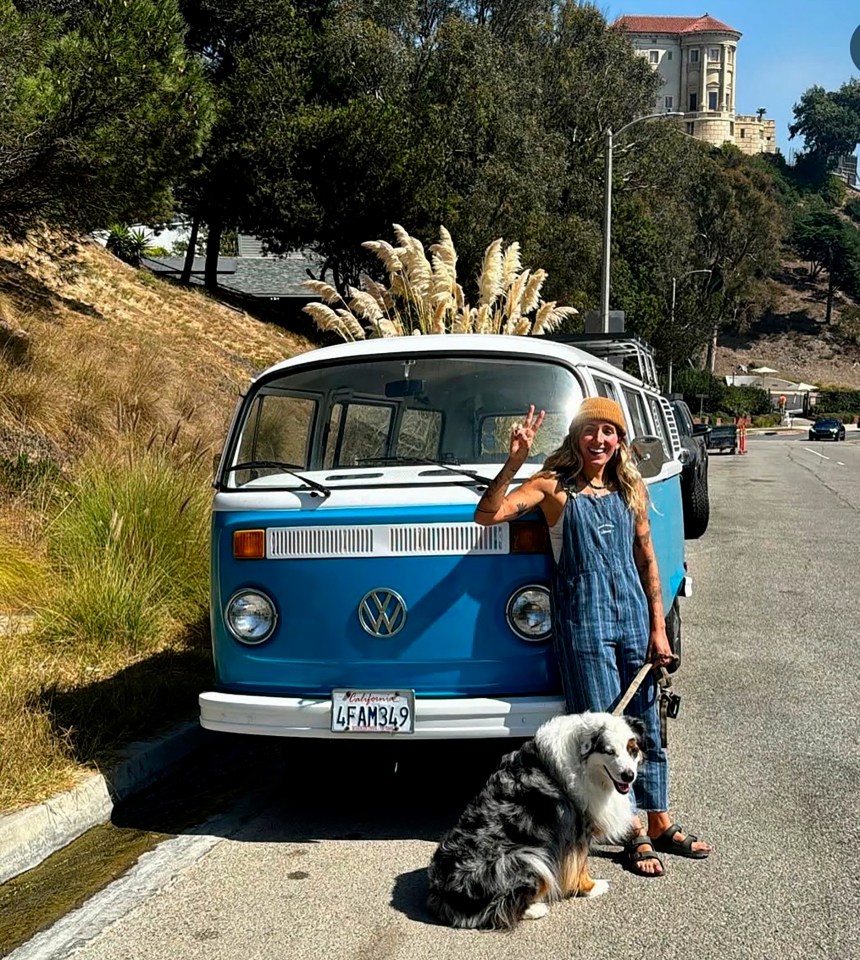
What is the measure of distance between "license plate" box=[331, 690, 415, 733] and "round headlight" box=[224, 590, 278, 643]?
Answer: 1.59 ft

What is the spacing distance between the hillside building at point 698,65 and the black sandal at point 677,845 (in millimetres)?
154356

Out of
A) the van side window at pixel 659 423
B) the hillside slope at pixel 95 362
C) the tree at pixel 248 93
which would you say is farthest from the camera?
the tree at pixel 248 93

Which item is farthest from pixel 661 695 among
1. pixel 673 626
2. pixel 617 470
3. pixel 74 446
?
pixel 74 446

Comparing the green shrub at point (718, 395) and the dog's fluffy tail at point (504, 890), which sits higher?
the green shrub at point (718, 395)

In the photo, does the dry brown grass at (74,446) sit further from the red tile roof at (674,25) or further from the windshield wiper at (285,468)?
the red tile roof at (674,25)

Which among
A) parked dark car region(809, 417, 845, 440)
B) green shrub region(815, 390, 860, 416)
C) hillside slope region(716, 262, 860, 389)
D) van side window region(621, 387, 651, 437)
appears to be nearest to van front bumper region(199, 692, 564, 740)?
van side window region(621, 387, 651, 437)

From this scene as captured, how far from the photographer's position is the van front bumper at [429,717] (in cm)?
503

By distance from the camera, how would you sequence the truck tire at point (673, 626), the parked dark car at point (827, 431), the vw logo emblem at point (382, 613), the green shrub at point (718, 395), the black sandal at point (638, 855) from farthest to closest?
the green shrub at point (718, 395) → the parked dark car at point (827, 431) → the truck tire at point (673, 626) → the vw logo emblem at point (382, 613) → the black sandal at point (638, 855)

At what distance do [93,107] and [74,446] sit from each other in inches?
134

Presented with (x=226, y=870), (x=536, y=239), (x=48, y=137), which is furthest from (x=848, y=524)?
(x=536, y=239)

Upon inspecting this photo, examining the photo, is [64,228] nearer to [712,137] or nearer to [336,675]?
[336,675]

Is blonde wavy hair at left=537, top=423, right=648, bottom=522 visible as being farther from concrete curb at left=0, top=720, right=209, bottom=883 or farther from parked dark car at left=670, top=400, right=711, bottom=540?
→ parked dark car at left=670, top=400, right=711, bottom=540

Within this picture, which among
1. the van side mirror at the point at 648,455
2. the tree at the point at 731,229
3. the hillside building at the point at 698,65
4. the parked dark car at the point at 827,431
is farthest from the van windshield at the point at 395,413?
the hillside building at the point at 698,65

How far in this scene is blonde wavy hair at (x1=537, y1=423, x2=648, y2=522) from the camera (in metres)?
5.01
